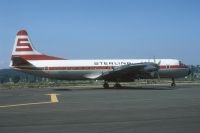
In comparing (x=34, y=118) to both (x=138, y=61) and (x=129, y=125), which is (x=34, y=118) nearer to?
(x=129, y=125)

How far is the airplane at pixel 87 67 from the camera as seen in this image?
39812mm

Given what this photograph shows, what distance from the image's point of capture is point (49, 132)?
409 inches

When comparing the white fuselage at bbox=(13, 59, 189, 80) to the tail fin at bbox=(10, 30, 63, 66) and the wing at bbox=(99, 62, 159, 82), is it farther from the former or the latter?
the tail fin at bbox=(10, 30, 63, 66)

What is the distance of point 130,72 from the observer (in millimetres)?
40188

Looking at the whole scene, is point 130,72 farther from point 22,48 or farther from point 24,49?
point 22,48

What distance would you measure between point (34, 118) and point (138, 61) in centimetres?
3038

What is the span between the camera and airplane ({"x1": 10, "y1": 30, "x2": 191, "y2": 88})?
39812 millimetres

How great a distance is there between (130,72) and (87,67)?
200 inches

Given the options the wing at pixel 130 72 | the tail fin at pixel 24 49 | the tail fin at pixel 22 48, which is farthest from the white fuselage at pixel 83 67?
the tail fin at pixel 22 48

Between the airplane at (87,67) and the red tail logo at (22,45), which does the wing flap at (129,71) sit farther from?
the red tail logo at (22,45)

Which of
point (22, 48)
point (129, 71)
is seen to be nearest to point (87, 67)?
point (129, 71)

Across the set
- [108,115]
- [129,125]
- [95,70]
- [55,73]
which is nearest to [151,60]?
[95,70]

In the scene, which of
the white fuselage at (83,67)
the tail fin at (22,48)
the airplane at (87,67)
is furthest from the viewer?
the tail fin at (22,48)

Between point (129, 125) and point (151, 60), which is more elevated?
point (151, 60)
